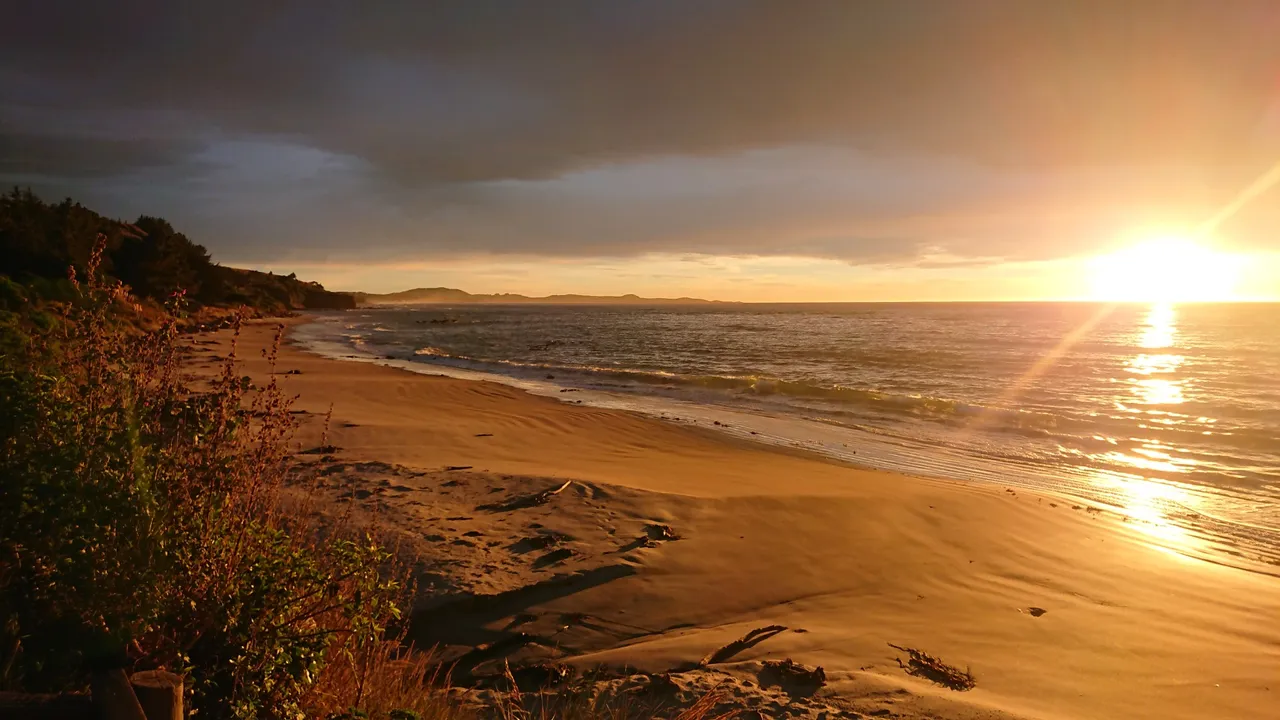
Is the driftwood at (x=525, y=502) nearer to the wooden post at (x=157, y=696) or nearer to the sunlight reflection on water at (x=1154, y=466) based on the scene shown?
the wooden post at (x=157, y=696)

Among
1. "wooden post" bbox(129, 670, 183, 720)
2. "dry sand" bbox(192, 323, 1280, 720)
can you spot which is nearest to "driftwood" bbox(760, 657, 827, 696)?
"dry sand" bbox(192, 323, 1280, 720)

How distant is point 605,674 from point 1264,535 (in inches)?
340

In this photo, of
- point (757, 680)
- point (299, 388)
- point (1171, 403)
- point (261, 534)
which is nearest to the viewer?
point (261, 534)

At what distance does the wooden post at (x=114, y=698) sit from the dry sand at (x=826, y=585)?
2598 millimetres

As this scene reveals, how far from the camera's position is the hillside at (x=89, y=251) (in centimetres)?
1984

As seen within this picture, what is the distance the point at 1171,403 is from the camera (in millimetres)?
19328

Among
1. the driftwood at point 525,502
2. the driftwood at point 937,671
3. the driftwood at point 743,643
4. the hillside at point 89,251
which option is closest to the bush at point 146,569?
the driftwood at point 743,643

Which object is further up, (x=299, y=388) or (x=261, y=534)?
(x=261, y=534)

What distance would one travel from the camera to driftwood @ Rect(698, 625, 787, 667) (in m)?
4.20

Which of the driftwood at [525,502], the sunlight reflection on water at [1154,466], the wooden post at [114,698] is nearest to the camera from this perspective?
the wooden post at [114,698]

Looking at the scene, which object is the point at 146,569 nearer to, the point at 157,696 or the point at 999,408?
the point at 157,696

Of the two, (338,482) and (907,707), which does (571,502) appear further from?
(907,707)

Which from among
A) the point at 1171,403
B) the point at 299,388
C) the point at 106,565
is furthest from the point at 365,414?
Answer: the point at 1171,403

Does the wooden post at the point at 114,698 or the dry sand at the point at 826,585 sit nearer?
the wooden post at the point at 114,698
